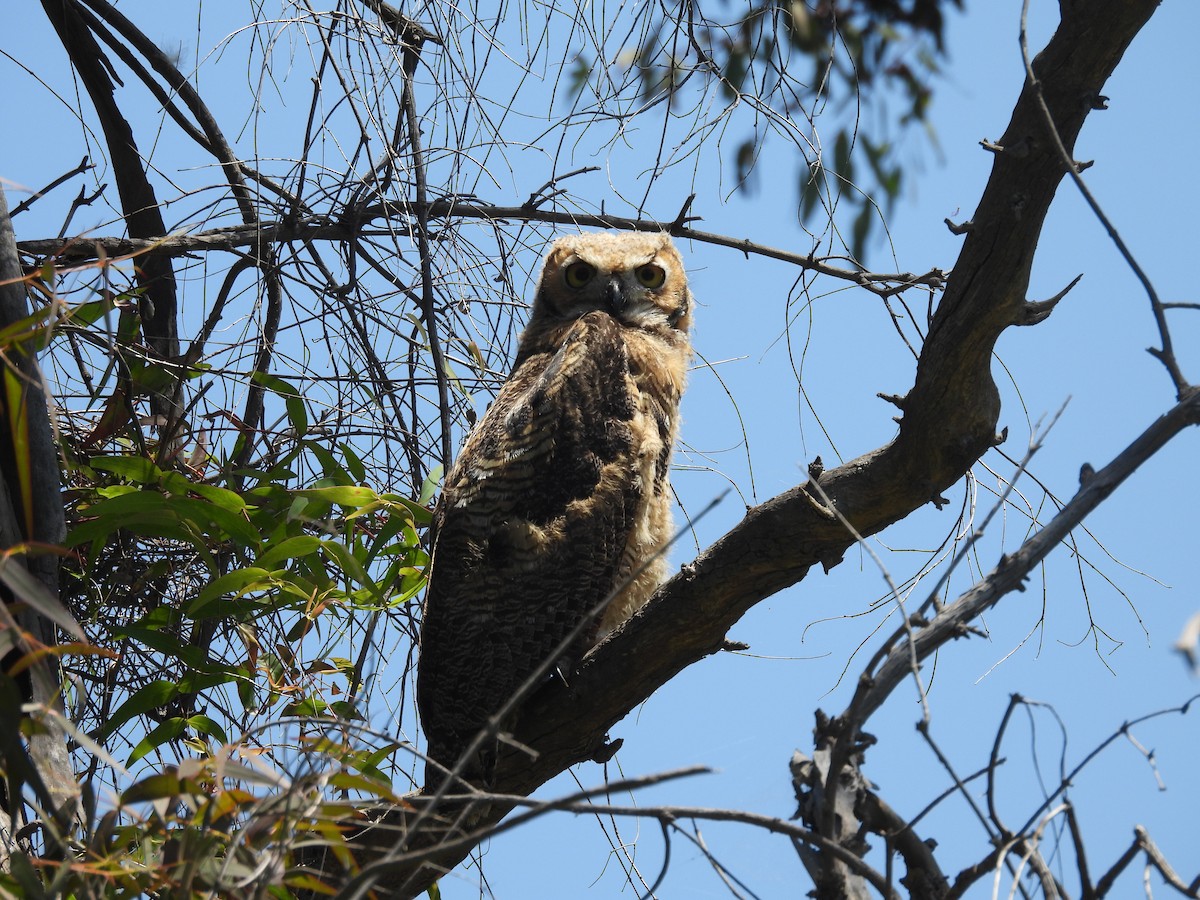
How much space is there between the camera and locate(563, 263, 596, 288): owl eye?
11.3ft

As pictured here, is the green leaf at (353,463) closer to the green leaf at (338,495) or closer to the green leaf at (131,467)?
the green leaf at (338,495)

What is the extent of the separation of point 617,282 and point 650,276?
0.44ft

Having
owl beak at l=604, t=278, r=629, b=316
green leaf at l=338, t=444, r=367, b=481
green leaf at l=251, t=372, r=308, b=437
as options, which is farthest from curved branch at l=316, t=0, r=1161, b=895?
owl beak at l=604, t=278, r=629, b=316

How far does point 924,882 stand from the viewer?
140cm

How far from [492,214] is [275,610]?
3.82ft

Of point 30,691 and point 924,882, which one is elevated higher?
point 30,691

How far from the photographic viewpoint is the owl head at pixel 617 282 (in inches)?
134

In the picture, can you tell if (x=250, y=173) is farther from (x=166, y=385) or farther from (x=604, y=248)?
(x=604, y=248)

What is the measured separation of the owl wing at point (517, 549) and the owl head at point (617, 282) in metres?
0.71

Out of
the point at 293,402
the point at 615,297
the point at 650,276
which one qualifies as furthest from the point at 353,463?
the point at 650,276

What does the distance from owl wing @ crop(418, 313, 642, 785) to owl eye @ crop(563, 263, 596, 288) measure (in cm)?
78

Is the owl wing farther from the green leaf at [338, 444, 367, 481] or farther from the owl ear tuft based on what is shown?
the owl ear tuft

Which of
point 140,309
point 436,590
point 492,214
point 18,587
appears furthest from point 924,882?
point 140,309

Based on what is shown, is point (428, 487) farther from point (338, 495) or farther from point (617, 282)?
point (617, 282)
